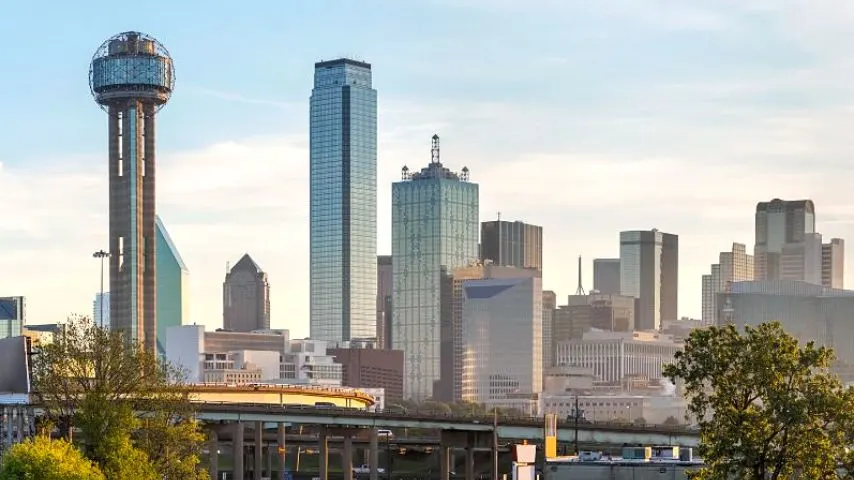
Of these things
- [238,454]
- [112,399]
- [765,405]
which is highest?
[765,405]

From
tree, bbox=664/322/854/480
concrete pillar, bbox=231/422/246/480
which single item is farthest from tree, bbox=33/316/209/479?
concrete pillar, bbox=231/422/246/480

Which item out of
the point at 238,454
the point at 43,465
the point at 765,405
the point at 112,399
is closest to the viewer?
the point at 765,405

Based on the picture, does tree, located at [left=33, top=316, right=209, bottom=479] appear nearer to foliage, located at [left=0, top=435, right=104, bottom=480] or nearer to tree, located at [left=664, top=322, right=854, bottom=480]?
foliage, located at [left=0, top=435, right=104, bottom=480]

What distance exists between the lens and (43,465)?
99.0 m

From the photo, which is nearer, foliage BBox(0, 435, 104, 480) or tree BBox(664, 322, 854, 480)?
tree BBox(664, 322, 854, 480)

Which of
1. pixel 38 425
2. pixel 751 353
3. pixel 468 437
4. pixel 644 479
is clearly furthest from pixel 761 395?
pixel 468 437

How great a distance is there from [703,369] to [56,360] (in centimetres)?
5143

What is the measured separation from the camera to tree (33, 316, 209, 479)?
110875mm

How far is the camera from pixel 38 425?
124375 mm

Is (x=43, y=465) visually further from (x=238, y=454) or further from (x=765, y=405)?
(x=238, y=454)

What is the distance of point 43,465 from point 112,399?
13.7 m

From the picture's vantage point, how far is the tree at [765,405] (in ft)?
255

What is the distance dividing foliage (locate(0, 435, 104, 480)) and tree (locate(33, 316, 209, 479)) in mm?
9401

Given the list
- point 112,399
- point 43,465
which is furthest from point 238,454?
point 43,465
